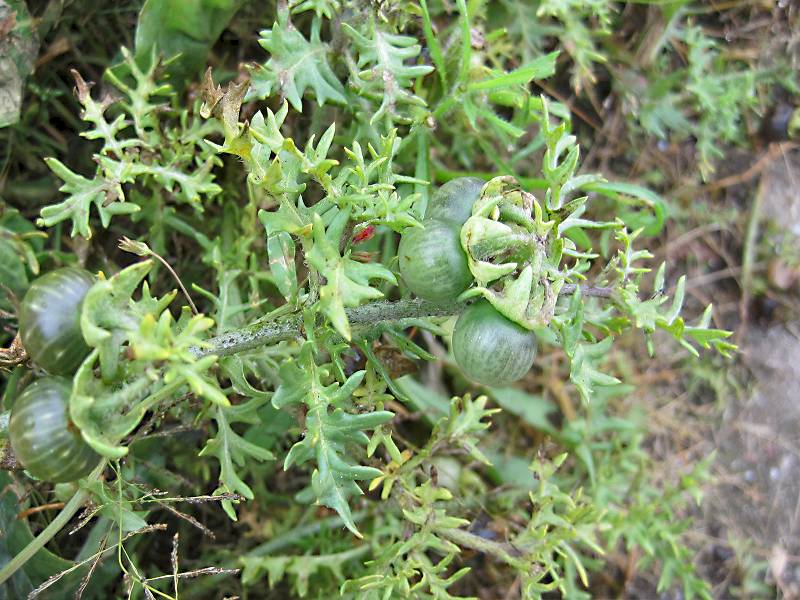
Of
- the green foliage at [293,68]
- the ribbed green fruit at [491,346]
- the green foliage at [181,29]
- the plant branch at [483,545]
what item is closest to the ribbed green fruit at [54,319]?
the ribbed green fruit at [491,346]

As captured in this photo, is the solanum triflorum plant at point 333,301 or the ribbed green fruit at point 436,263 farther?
the ribbed green fruit at point 436,263

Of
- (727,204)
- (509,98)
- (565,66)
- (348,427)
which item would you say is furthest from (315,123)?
(727,204)

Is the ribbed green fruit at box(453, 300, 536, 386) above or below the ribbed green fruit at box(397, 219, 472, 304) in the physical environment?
below

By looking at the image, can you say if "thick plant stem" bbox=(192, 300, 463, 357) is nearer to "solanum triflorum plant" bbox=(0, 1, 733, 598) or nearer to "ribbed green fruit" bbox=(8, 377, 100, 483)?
"solanum triflorum plant" bbox=(0, 1, 733, 598)

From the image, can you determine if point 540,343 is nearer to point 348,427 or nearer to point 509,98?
point 509,98

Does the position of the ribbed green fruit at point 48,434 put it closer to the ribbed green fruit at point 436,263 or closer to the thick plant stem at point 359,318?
the thick plant stem at point 359,318

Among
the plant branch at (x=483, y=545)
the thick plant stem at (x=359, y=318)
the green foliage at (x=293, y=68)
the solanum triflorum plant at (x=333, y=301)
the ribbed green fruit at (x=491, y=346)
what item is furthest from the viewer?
the plant branch at (x=483, y=545)

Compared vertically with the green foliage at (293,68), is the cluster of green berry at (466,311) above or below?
below

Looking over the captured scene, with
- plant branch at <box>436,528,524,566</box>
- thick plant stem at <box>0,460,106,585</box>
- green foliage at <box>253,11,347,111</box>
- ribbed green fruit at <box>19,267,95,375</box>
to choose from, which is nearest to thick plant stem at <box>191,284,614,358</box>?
ribbed green fruit at <box>19,267,95,375</box>
